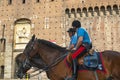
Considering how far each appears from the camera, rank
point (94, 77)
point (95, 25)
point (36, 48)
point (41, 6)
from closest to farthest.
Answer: point (94, 77) < point (36, 48) < point (95, 25) < point (41, 6)

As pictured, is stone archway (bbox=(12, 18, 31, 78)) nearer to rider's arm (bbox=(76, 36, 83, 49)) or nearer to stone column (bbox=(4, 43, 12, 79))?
stone column (bbox=(4, 43, 12, 79))

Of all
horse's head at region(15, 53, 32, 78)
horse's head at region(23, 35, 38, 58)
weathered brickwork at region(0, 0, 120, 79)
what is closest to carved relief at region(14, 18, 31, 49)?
weathered brickwork at region(0, 0, 120, 79)

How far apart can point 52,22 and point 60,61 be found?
1719cm

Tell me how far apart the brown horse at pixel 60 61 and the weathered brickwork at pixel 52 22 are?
15.7 metres

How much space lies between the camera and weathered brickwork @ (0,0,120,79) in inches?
816

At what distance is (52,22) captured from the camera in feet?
72.1

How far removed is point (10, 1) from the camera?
932 inches

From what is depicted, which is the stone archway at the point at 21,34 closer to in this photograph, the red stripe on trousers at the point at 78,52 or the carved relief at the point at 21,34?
the carved relief at the point at 21,34

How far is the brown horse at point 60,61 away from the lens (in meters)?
4.62

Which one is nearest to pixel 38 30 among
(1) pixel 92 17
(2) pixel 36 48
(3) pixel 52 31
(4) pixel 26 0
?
(3) pixel 52 31

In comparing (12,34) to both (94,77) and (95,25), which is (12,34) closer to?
(95,25)

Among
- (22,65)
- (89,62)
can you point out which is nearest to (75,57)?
(89,62)

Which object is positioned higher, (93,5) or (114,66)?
(93,5)

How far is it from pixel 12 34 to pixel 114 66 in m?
18.8
